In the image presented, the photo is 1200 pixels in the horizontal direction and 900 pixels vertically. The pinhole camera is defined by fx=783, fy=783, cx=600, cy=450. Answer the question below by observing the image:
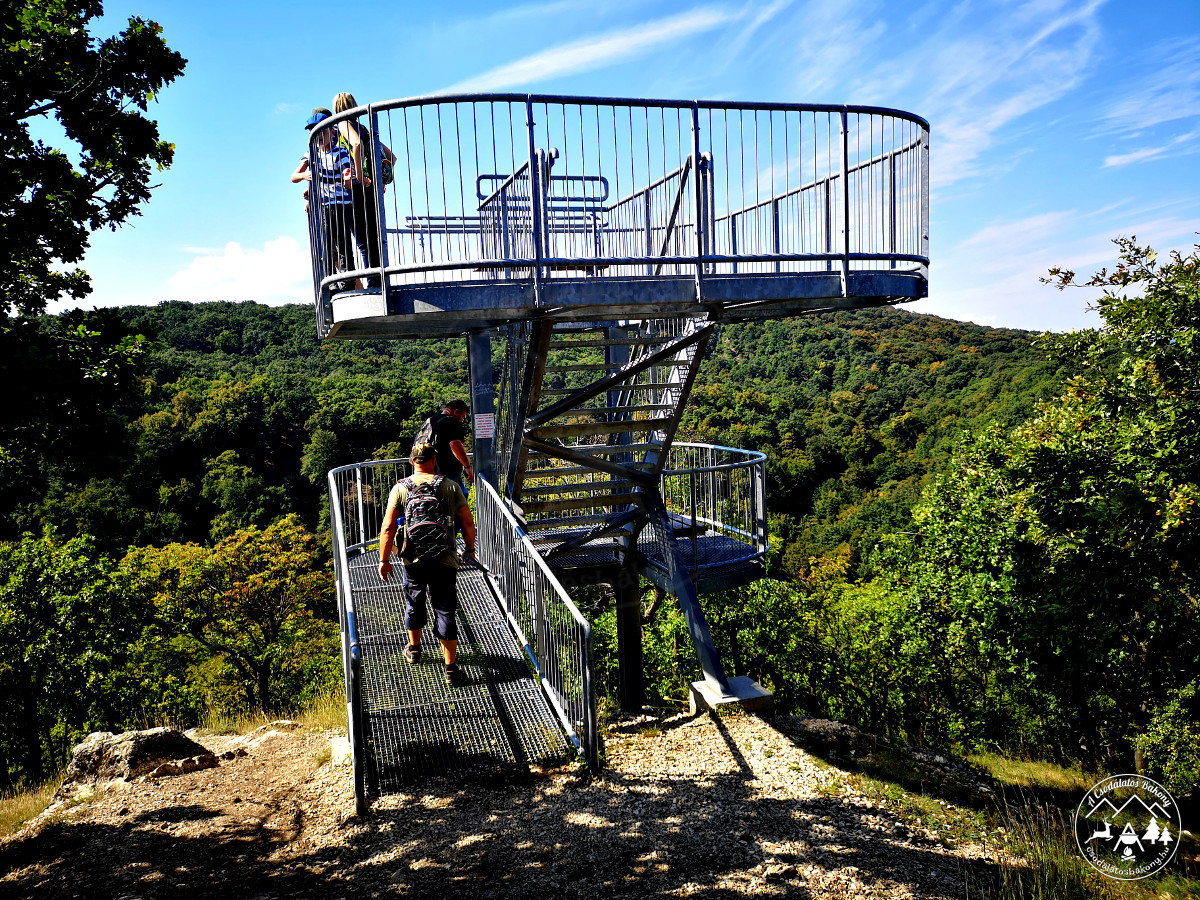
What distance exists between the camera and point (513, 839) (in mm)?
5160

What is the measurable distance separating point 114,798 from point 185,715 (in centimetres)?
2338

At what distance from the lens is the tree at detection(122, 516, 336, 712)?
2878 centimetres

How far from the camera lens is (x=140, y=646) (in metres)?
26.0

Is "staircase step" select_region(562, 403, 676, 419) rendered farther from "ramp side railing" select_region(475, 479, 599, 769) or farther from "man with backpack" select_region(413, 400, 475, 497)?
"man with backpack" select_region(413, 400, 475, 497)

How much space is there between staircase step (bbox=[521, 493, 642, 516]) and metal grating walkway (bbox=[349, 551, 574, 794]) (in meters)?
2.29

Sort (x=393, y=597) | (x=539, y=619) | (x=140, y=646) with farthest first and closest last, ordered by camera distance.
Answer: (x=140, y=646) → (x=393, y=597) → (x=539, y=619)

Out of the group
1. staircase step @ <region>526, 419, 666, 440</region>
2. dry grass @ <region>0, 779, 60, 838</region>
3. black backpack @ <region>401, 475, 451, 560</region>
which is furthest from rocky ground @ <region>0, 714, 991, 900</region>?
staircase step @ <region>526, 419, 666, 440</region>

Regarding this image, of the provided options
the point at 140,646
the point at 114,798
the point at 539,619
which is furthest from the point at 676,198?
the point at 140,646

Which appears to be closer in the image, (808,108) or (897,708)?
(808,108)

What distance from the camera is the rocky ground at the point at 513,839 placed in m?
4.77

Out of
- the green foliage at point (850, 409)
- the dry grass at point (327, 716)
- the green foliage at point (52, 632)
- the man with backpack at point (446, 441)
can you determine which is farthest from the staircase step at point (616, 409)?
the green foliage at point (850, 409)

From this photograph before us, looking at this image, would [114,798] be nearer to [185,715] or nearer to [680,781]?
[680,781]

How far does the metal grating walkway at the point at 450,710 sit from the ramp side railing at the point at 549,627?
126 millimetres

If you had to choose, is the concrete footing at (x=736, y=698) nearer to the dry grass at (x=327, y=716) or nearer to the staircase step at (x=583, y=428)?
the staircase step at (x=583, y=428)
